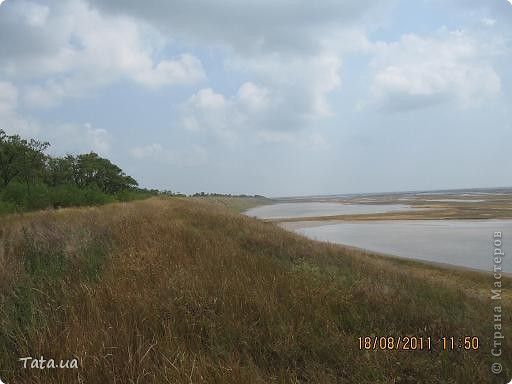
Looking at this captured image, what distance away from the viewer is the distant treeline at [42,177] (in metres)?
28.3

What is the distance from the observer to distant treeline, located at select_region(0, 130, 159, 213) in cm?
2827

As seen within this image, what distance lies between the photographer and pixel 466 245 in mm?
20406

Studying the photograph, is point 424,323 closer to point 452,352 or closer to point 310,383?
point 452,352

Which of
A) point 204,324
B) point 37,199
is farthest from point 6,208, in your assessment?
point 204,324

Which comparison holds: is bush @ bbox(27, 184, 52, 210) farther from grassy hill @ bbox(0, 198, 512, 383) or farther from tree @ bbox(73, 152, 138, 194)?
grassy hill @ bbox(0, 198, 512, 383)

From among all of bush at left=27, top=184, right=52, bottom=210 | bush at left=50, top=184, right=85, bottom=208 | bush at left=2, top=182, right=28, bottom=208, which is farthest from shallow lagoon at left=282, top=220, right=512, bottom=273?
bush at left=50, top=184, right=85, bottom=208

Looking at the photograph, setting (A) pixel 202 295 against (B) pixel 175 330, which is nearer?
(B) pixel 175 330

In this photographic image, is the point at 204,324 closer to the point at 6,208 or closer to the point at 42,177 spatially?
the point at 6,208

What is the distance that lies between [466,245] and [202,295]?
21189 mm

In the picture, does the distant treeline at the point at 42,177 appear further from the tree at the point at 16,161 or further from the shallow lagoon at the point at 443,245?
the shallow lagoon at the point at 443,245

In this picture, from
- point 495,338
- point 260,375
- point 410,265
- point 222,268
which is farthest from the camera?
point 410,265

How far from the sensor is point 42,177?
141 feet

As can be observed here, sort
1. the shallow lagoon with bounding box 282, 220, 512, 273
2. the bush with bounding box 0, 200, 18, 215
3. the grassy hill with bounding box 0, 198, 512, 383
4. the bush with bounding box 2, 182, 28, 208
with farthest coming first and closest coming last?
the bush with bounding box 2, 182, 28, 208
the bush with bounding box 0, 200, 18, 215
the shallow lagoon with bounding box 282, 220, 512, 273
the grassy hill with bounding box 0, 198, 512, 383

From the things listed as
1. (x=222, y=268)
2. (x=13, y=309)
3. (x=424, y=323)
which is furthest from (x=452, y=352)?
(x=13, y=309)
